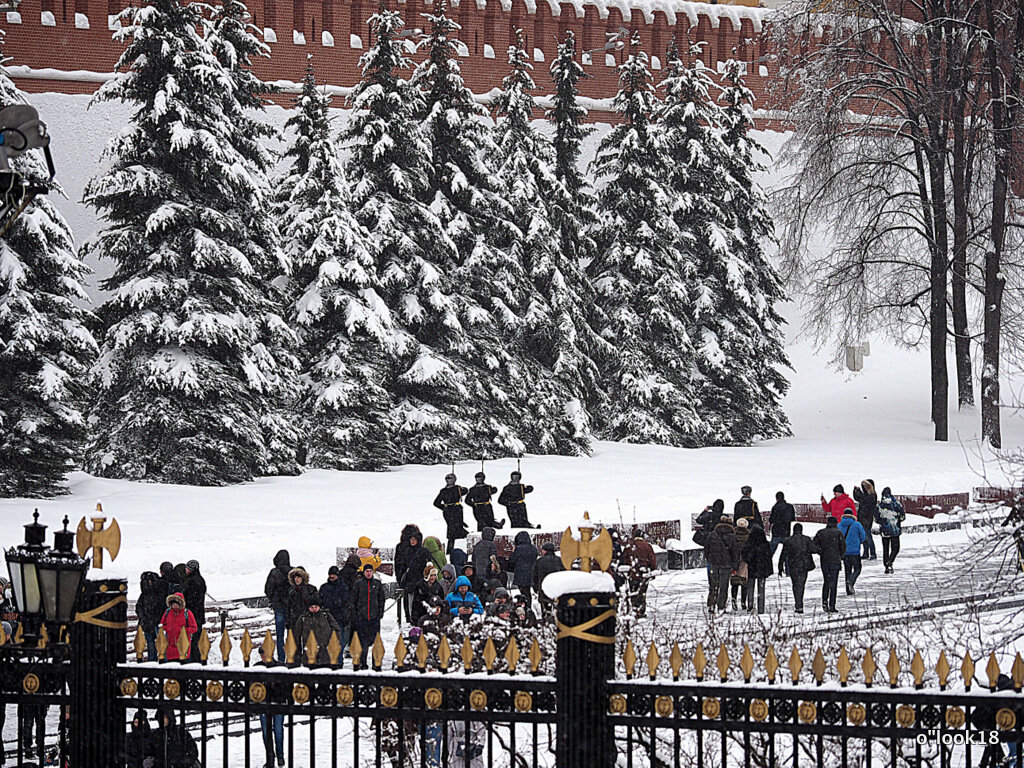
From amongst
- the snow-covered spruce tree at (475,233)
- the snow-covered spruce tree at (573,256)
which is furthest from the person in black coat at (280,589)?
→ the snow-covered spruce tree at (573,256)

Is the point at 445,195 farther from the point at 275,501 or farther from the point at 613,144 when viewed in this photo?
the point at 275,501

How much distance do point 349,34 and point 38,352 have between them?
19576mm

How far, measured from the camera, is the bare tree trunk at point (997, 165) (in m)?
27.4

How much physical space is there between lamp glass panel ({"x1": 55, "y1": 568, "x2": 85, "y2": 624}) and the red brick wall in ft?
95.1

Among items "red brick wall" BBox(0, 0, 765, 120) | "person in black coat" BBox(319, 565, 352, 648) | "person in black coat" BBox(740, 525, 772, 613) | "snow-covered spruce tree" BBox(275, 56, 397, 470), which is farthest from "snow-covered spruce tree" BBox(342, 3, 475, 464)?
"person in black coat" BBox(319, 565, 352, 648)

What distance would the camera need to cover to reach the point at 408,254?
26891 mm

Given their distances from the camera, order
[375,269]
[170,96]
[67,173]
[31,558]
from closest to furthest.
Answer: [31,558] < [170,96] < [375,269] < [67,173]

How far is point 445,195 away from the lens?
2841cm

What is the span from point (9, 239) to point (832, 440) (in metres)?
20.3

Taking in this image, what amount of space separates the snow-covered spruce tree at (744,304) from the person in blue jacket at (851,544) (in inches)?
683

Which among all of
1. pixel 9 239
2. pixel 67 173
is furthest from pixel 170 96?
pixel 67 173

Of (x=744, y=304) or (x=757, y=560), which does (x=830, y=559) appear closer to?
(x=757, y=560)

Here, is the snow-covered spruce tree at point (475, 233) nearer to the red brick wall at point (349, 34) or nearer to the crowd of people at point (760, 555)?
the red brick wall at point (349, 34)

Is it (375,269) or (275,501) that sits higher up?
(375,269)
